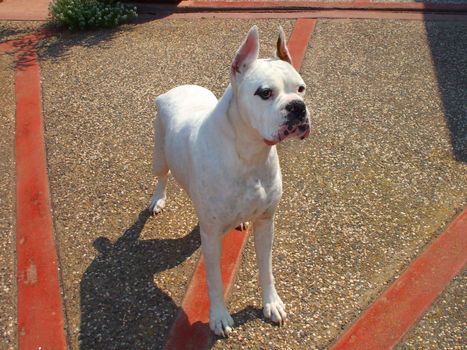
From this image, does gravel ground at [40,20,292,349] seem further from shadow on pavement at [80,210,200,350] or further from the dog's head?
the dog's head

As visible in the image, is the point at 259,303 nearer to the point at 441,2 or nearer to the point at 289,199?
the point at 289,199

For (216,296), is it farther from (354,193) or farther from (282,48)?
(354,193)

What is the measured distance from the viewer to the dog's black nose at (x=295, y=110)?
272 centimetres

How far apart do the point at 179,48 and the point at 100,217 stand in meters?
4.27

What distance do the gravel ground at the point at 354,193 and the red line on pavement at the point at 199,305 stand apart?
12 centimetres

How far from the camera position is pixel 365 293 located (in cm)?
405

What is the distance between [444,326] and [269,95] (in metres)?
2.29

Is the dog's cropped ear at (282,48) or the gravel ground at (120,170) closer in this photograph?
the dog's cropped ear at (282,48)

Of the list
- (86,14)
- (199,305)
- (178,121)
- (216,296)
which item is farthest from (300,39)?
(216,296)

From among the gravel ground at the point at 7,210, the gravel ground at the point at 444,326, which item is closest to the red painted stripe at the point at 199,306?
the gravel ground at the point at 7,210

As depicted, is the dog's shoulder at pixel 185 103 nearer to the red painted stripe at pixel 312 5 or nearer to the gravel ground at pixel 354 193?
the gravel ground at pixel 354 193

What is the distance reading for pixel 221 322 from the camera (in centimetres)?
372

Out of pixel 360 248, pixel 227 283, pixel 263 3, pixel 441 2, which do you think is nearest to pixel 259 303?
pixel 227 283

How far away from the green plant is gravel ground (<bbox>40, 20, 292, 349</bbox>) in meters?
0.23
